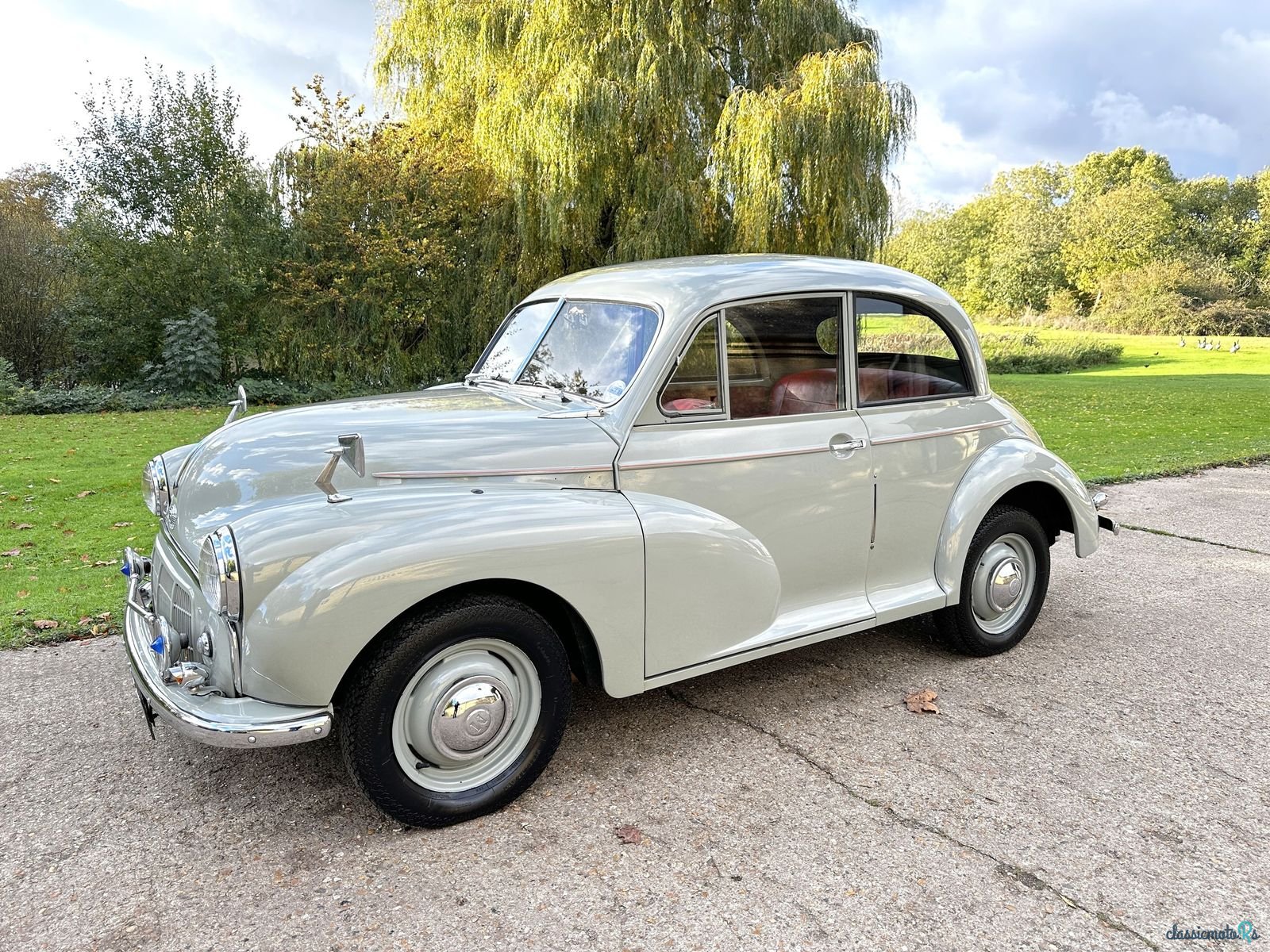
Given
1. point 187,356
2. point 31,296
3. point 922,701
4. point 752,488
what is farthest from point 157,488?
point 31,296

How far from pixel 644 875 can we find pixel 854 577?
1.72 meters

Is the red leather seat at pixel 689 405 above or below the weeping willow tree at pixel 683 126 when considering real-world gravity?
below

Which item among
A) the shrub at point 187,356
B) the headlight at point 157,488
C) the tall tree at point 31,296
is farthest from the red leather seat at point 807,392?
the tall tree at point 31,296

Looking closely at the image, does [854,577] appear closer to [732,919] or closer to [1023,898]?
[1023,898]

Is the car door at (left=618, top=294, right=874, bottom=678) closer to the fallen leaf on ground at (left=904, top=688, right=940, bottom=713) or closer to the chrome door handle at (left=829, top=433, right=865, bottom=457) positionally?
the chrome door handle at (left=829, top=433, right=865, bottom=457)

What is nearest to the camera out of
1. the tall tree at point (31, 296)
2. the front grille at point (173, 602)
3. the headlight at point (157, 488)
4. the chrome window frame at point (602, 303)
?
the front grille at point (173, 602)

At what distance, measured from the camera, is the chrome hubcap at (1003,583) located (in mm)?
4242

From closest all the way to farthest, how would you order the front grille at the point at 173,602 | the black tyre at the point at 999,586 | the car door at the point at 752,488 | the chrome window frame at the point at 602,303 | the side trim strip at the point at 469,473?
the front grille at the point at 173,602, the side trim strip at the point at 469,473, the car door at the point at 752,488, the chrome window frame at the point at 602,303, the black tyre at the point at 999,586

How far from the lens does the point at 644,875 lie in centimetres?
259

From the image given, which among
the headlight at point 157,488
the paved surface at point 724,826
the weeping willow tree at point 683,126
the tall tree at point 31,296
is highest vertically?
the weeping willow tree at point 683,126

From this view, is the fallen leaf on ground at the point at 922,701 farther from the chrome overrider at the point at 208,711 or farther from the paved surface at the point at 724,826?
the chrome overrider at the point at 208,711

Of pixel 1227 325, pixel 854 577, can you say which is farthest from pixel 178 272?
pixel 1227 325

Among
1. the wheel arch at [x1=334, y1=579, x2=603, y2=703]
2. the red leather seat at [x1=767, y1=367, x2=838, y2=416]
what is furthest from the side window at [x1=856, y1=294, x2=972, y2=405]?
the wheel arch at [x1=334, y1=579, x2=603, y2=703]

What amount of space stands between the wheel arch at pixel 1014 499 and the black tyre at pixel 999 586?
97 millimetres
